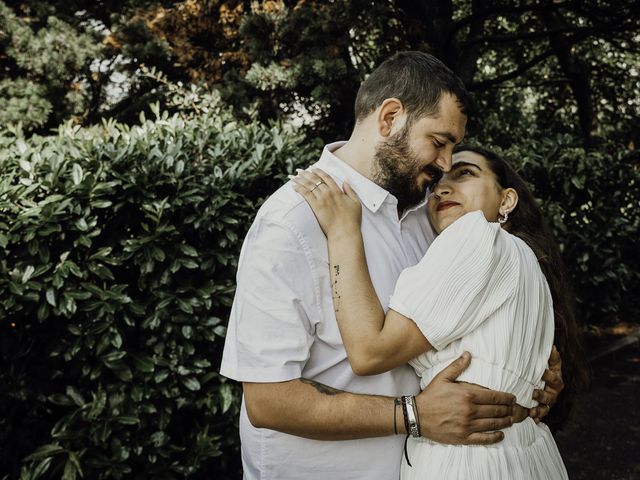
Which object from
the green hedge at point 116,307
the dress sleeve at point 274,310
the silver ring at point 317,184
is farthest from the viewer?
the green hedge at point 116,307

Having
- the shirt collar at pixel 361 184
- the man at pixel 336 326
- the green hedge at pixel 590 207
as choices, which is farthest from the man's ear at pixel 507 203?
the green hedge at pixel 590 207

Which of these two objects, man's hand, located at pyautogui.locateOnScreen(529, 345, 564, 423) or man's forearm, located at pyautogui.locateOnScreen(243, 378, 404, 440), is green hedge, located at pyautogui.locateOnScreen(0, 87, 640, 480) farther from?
man's hand, located at pyautogui.locateOnScreen(529, 345, 564, 423)

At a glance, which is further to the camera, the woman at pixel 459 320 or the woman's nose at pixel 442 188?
the woman's nose at pixel 442 188

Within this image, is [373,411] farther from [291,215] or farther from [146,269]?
[146,269]

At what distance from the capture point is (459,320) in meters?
1.79

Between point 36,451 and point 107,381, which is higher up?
point 107,381

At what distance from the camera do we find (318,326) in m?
1.90

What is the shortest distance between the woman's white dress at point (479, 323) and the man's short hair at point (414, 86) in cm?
47

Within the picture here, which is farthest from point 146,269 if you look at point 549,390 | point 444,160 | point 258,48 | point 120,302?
point 258,48

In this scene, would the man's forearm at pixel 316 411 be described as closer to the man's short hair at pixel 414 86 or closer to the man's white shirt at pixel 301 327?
the man's white shirt at pixel 301 327

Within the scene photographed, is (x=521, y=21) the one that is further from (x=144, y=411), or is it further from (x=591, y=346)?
(x=144, y=411)

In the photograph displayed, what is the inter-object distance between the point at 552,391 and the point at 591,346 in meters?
5.97

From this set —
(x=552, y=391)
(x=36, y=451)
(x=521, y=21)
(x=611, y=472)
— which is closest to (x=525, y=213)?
(x=552, y=391)

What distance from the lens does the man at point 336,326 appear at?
1.79m
